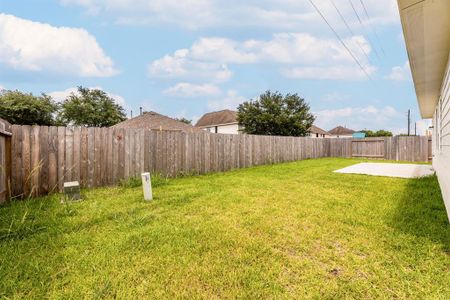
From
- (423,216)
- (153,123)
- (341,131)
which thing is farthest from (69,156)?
(341,131)

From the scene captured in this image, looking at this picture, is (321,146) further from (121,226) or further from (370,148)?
(121,226)

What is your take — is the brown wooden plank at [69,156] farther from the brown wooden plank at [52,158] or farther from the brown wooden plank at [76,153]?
the brown wooden plank at [52,158]

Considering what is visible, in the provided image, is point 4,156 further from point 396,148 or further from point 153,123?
point 153,123

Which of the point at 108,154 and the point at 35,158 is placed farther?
the point at 108,154

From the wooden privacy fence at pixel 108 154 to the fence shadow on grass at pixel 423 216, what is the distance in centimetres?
459

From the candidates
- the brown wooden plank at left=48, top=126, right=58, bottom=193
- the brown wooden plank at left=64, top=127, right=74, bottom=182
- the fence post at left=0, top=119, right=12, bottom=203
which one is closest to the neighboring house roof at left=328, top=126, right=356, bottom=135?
the brown wooden plank at left=64, top=127, right=74, bottom=182

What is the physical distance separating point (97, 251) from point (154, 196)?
2638 millimetres

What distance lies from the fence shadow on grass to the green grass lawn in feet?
0.05

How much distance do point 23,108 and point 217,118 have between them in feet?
74.3

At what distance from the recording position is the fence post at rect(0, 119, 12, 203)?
4431 mm

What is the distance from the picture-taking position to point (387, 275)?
220cm

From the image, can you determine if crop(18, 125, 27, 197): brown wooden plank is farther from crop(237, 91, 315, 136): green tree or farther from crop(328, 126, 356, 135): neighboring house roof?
crop(328, 126, 356, 135): neighboring house roof

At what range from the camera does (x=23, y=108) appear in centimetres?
2541

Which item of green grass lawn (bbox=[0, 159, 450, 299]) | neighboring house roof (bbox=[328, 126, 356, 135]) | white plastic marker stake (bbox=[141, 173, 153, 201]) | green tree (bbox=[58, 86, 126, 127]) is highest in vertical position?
green tree (bbox=[58, 86, 126, 127])
